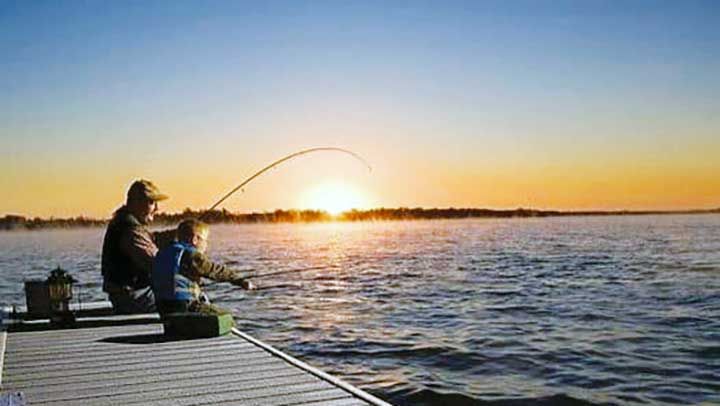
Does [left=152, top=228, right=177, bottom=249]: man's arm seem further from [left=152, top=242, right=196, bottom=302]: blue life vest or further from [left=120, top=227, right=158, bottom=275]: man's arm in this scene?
[left=152, top=242, right=196, bottom=302]: blue life vest

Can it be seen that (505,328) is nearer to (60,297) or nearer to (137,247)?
(137,247)

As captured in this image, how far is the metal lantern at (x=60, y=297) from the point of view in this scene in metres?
10.7

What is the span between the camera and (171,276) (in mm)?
9141

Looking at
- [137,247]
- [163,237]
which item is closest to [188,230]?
[137,247]

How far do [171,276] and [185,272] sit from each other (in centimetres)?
17

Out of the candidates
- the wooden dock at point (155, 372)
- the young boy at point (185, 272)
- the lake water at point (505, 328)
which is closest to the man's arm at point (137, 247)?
the wooden dock at point (155, 372)

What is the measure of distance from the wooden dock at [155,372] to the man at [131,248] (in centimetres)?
94

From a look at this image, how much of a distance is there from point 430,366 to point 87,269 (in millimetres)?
27098

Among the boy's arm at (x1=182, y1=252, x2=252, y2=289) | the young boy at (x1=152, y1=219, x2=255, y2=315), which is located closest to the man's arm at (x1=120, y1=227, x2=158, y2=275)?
the young boy at (x1=152, y1=219, x2=255, y2=315)

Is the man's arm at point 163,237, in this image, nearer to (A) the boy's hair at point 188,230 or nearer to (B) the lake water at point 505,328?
(A) the boy's hair at point 188,230

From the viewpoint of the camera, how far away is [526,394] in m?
11.0

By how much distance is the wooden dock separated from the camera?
21.3 feet

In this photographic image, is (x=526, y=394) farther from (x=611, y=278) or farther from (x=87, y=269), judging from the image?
(x=87, y=269)

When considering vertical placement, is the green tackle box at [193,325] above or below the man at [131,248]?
below
